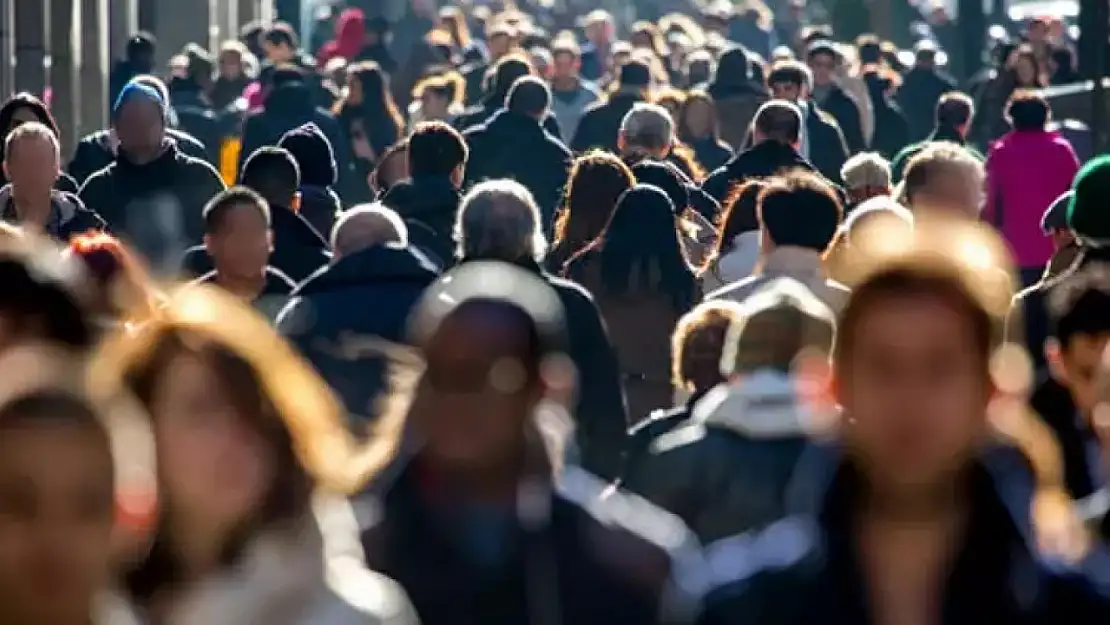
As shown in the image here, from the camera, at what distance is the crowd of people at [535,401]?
4168 millimetres

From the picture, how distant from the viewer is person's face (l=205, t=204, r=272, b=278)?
8.95 m

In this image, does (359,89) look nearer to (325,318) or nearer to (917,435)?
(325,318)

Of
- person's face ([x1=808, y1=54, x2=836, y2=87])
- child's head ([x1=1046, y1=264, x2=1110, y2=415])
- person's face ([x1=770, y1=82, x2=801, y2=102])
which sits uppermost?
child's head ([x1=1046, y1=264, x2=1110, y2=415])

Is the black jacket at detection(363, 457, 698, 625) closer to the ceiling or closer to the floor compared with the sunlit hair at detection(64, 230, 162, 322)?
closer to the ceiling

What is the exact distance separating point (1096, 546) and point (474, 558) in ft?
2.76

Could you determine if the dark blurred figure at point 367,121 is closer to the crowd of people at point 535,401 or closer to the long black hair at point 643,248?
the crowd of people at point 535,401

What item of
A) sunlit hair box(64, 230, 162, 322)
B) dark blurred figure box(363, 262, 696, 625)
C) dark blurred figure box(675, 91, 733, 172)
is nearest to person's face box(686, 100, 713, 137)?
dark blurred figure box(675, 91, 733, 172)

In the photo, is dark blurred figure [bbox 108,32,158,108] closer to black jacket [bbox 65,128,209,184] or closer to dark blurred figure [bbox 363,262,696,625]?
black jacket [bbox 65,128,209,184]

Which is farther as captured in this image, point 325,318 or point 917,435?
point 325,318

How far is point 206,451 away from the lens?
431cm

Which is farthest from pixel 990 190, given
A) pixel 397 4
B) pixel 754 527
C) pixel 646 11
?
pixel 646 11

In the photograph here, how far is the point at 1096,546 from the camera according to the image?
15.5 feet

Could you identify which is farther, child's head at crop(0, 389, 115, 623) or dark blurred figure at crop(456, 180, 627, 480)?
dark blurred figure at crop(456, 180, 627, 480)

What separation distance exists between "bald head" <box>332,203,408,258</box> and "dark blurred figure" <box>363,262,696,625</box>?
402cm
